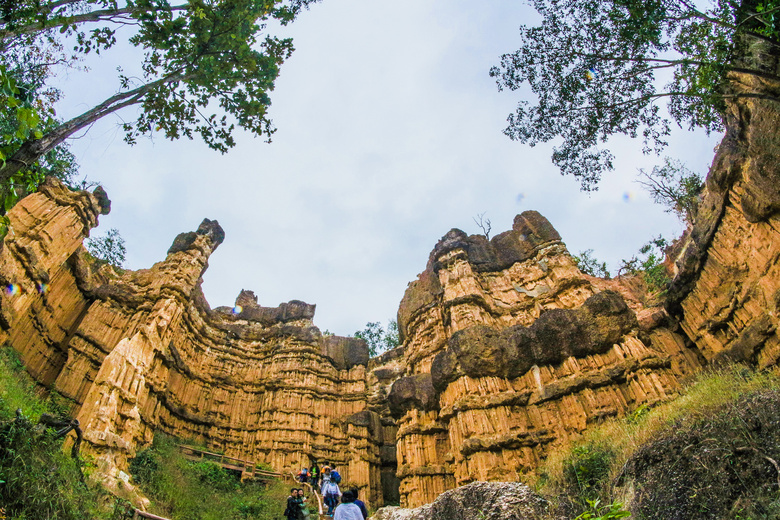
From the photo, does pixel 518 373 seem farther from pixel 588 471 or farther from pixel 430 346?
pixel 588 471

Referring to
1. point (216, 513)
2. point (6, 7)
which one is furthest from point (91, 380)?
point (6, 7)

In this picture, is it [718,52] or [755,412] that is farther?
[718,52]

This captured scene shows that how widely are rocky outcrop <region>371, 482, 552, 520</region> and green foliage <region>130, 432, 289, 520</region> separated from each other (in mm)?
8636

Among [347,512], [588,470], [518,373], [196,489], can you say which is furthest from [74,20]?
[518,373]

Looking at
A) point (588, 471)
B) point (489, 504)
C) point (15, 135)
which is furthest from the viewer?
point (588, 471)

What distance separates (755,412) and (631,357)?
10047mm

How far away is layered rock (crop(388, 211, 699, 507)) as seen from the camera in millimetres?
14867

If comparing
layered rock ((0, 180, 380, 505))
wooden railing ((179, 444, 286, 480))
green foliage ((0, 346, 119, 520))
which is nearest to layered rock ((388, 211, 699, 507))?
wooden railing ((179, 444, 286, 480))

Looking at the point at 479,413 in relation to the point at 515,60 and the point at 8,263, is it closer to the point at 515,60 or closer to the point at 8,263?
the point at 515,60

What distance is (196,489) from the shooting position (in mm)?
15922

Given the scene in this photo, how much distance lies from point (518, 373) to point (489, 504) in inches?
393

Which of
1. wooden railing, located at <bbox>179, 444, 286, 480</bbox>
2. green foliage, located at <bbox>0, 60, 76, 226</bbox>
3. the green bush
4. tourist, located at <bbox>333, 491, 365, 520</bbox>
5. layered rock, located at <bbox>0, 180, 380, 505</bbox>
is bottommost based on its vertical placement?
tourist, located at <bbox>333, 491, 365, 520</bbox>

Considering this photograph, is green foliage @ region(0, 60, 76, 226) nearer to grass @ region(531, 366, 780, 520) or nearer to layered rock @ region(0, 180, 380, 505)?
grass @ region(531, 366, 780, 520)

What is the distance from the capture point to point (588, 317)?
1697 cm
